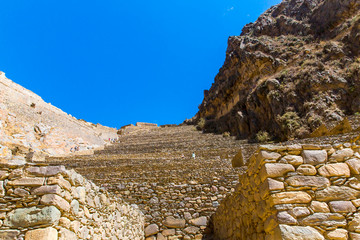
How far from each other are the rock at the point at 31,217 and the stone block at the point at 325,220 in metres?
2.87

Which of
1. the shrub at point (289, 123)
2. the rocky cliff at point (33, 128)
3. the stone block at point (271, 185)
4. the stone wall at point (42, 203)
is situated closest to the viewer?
the stone wall at point (42, 203)

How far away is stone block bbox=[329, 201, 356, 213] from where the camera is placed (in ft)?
8.93

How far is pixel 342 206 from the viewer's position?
2740mm

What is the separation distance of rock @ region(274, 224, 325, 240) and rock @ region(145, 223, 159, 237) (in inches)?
193

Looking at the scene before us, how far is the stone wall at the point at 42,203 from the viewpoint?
8.73 ft

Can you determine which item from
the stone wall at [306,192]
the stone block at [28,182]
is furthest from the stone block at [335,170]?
the stone block at [28,182]

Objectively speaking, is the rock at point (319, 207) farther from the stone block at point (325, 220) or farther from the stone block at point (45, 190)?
the stone block at point (45, 190)

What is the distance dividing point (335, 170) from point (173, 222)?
5112mm

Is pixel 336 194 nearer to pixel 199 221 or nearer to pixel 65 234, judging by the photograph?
pixel 65 234

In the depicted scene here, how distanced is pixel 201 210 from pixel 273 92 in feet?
50.3

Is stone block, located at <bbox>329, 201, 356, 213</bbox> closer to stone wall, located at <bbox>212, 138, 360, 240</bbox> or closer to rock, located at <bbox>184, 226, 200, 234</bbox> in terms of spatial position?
stone wall, located at <bbox>212, 138, 360, 240</bbox>

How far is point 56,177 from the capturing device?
296cm

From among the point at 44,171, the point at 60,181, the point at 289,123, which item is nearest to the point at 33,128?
the point at 44,171

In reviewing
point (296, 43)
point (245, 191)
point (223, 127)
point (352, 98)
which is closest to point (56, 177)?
point (245, 191)
